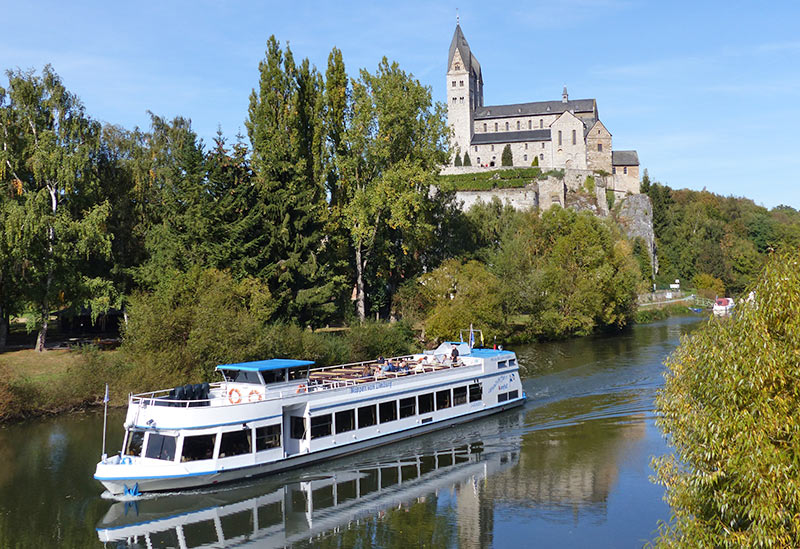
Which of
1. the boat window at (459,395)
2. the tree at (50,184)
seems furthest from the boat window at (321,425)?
the tree at (50,184)

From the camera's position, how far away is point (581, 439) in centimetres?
2756

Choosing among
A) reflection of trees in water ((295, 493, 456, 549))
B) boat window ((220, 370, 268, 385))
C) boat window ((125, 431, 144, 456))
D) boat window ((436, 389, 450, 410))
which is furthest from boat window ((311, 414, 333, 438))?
boat window ((436, 389, 450, 410))

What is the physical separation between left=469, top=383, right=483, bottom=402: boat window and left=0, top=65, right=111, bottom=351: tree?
914 inches

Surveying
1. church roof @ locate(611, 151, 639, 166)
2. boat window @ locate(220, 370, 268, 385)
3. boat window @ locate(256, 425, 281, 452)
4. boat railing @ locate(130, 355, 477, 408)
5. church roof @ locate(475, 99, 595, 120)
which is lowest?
boat window @ locate(256, 425, 281, 452)

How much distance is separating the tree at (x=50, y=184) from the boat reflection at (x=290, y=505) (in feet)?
76.0

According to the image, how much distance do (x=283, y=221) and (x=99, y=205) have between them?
11.4 metres

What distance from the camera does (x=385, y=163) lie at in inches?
1948

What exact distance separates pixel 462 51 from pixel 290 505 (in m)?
116

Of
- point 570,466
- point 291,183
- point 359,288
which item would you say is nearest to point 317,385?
point 570,466

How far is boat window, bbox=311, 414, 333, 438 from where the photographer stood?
2470 centimetres

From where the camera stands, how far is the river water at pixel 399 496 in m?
18.8

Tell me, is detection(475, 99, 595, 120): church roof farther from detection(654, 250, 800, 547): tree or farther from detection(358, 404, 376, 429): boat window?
detection(654, 250, 800, 547): tree

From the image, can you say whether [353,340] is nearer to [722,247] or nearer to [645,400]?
[645,400]

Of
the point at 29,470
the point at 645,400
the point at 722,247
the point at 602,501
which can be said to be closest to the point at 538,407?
the point at 645,400
